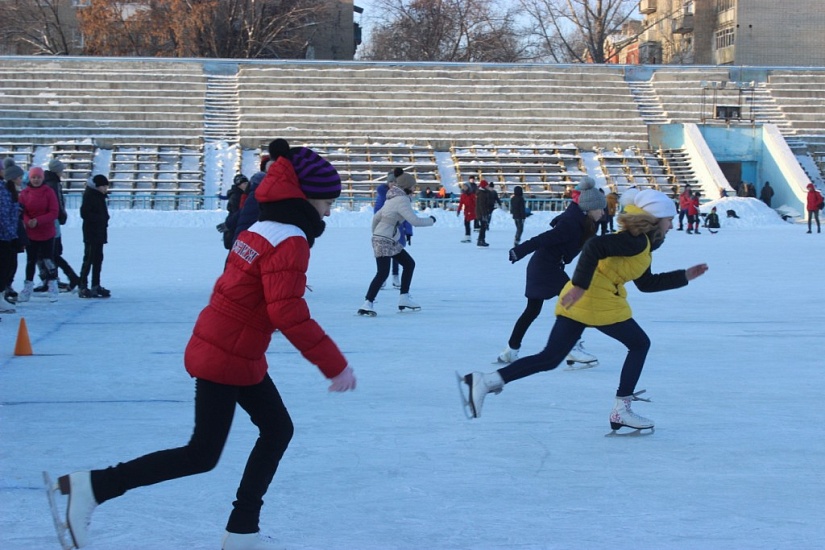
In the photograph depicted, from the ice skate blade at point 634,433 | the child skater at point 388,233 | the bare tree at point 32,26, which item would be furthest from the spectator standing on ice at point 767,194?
the bare tree at point 32,26

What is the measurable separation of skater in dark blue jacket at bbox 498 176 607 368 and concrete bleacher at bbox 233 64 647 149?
28209 millimetres

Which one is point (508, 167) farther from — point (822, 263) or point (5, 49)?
point (5, 49)

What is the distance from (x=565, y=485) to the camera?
4293mm

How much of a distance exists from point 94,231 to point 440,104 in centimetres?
2697

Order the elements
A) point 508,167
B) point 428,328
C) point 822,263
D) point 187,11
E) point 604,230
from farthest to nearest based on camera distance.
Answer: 1. point 187,11
2. point 508,167
3. point 604,230
4. point 822,263
5. point 428,328

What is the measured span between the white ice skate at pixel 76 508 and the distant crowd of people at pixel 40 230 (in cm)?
643

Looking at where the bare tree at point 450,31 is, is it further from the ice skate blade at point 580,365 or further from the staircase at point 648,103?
the ice skate blade at point 580,365

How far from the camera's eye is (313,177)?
3.30m

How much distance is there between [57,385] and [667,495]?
3873mm

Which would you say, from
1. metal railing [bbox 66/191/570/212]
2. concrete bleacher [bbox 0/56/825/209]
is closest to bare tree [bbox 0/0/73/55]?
concrete bleacher [bbox 0/56/825/209]

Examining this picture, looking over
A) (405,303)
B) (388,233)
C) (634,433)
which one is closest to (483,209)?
(405,303)

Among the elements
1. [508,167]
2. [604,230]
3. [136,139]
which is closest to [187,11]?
[136,139]

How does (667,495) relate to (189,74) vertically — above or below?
below

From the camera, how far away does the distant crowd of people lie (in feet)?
30.7
